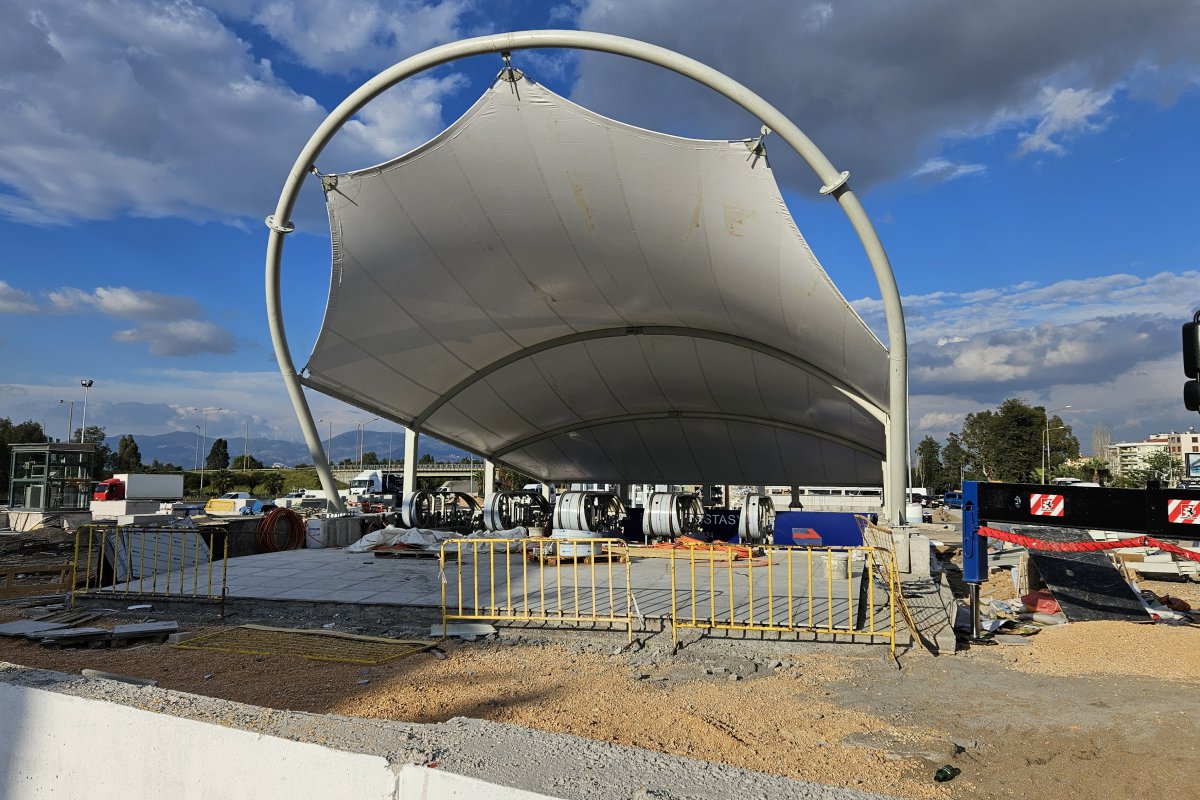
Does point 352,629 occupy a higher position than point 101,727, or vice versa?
point 101,727

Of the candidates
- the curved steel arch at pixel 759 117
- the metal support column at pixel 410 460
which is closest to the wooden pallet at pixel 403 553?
the metal support column at pixel 410 460

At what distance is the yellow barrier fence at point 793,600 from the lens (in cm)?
841

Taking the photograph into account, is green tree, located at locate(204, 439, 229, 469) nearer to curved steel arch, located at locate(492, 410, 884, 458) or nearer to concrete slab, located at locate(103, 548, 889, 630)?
curved steel arch, located at locate(492, 410, 884, 458)

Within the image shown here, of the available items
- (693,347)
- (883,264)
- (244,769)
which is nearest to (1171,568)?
(883,264)

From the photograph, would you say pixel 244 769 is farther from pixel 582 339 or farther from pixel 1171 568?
pixel 582 339

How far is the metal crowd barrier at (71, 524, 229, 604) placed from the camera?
12.6m

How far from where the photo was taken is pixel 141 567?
13547mm

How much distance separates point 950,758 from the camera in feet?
16.7

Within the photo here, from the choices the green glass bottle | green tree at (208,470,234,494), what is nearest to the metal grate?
the green glass bottle

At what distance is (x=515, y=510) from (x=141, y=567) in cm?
1225

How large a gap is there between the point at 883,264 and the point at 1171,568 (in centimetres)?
921

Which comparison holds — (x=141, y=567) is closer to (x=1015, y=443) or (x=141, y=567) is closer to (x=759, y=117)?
(x=759, y=117)

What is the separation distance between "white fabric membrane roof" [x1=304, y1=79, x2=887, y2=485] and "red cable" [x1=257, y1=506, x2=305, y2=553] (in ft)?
13.1

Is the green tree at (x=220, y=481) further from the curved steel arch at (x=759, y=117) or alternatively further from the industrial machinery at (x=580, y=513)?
the curved steel arch at (x=759, y=117)
